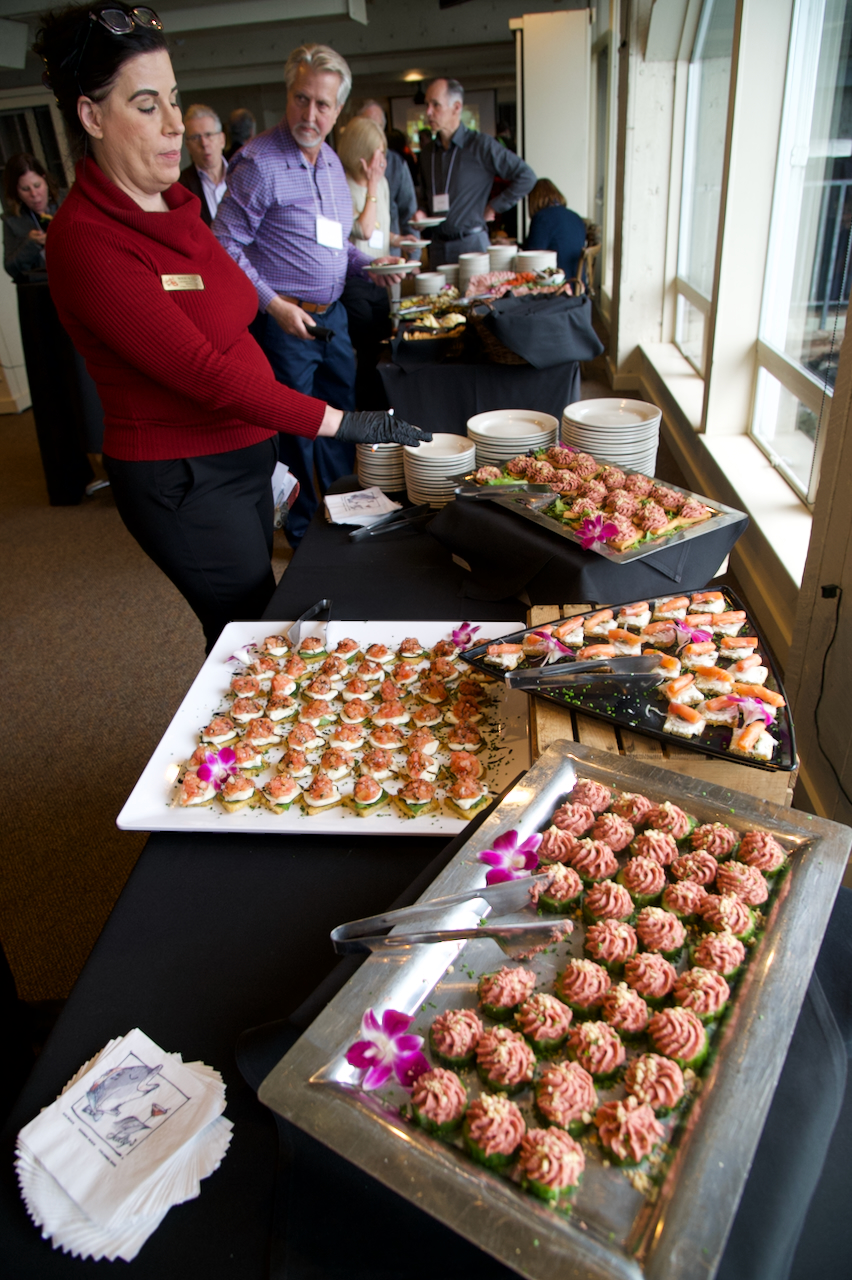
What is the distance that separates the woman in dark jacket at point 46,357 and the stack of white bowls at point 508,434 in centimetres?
260

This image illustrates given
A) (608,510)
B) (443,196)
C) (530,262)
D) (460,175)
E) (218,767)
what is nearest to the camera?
(218,767)

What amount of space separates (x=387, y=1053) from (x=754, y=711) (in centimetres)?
57

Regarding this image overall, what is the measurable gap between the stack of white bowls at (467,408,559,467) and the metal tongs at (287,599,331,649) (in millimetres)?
655

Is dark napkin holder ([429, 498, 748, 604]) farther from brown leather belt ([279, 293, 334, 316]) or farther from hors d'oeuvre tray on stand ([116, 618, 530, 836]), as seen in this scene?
brown leather belt ([279, 293, 334, 316])

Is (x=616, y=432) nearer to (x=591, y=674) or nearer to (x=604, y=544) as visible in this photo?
(x=604, y=544)

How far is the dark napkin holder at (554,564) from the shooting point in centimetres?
140

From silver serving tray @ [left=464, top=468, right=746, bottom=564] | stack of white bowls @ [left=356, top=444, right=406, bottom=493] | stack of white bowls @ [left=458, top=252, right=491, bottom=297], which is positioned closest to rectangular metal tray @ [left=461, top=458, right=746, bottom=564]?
silver serving tray @ [left=464, top=468, right=746, bottom=564]

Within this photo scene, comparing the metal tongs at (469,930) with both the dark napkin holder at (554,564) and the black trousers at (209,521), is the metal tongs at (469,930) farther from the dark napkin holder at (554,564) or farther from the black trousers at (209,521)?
the black trousers at (209,521)

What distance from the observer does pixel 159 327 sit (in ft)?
4.58

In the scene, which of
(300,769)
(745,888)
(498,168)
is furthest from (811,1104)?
(498,168)

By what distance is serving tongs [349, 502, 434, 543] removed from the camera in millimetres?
1742

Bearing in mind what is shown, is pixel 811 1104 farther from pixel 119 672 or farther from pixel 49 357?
pixel 49 357

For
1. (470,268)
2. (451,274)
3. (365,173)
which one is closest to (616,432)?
(470,268)

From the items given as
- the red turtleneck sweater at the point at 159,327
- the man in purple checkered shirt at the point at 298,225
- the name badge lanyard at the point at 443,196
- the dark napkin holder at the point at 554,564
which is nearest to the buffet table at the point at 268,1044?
the dark napkin holder at the point at 554,564
